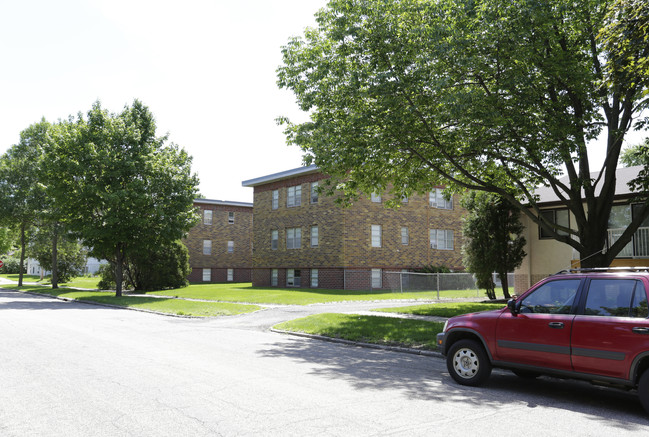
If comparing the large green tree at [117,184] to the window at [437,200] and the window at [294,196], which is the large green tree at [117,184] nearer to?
the window at [294,196]

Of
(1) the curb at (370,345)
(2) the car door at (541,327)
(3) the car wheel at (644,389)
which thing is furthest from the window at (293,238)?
(3) the car wheel at (644,389)

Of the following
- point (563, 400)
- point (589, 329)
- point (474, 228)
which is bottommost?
point (563, 400)

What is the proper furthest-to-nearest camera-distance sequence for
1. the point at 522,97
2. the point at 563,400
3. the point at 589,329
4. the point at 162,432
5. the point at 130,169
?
the point at 130,169
the point at 522,97
the point at 563,400
the point at 589,329
the point at 162,432

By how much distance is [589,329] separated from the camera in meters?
6.68

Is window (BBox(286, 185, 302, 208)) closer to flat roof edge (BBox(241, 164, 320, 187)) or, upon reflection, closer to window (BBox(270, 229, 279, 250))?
flat roof edge (BBox(241, 164, 320, 187))

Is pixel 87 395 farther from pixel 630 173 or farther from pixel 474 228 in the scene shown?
pixel 630 173

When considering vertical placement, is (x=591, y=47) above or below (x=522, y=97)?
above

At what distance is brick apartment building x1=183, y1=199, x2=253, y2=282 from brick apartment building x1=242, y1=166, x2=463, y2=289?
1110 cm

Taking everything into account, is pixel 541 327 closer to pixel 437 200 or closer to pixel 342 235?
pixel 342 235

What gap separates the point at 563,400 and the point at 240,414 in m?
4.45

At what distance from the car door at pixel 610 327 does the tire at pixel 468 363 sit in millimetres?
1401

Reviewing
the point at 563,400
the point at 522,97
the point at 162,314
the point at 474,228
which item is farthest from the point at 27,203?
the point at 563,400

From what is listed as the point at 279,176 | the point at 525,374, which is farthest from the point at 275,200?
the point at 525,374

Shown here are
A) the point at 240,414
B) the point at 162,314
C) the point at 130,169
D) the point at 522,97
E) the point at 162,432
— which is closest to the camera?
the point at 162,432
